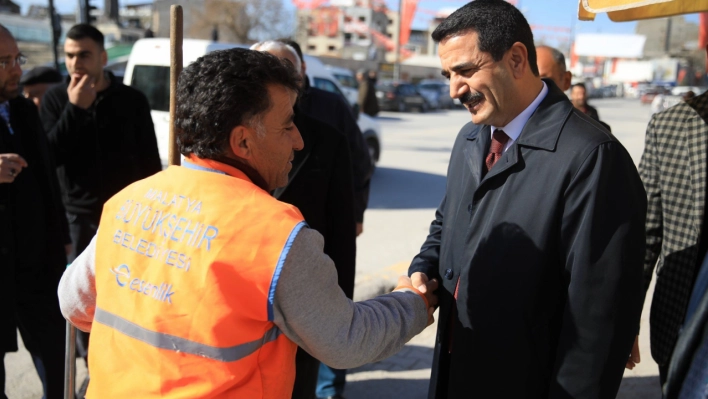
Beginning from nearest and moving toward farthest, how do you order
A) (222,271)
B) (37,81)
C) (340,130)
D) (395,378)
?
(222,271) < (340,130) < (395,378) < (37,81)

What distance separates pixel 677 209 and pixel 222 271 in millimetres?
2043

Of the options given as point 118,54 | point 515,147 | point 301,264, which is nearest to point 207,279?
point 301,264

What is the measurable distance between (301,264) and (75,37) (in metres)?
2.96

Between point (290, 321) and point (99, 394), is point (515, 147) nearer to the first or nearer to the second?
point (290, 321)

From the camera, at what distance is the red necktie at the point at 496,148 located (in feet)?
6.85

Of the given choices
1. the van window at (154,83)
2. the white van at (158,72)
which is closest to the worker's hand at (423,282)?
the white van at (158,72)

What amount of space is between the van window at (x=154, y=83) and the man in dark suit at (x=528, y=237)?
6990mm

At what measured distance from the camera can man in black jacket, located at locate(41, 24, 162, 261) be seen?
362cm

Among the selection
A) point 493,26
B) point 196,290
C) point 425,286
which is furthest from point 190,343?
point 493,26

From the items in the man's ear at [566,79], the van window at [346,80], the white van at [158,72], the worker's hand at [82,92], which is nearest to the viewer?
the worker's hand at [82,92]

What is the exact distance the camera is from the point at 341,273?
3.03 metres

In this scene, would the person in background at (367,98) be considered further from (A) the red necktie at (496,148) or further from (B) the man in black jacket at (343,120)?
(A) the red necktie at (496,148)

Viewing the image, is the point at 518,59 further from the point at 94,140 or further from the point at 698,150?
the point at 94,140

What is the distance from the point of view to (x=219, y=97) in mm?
1527
